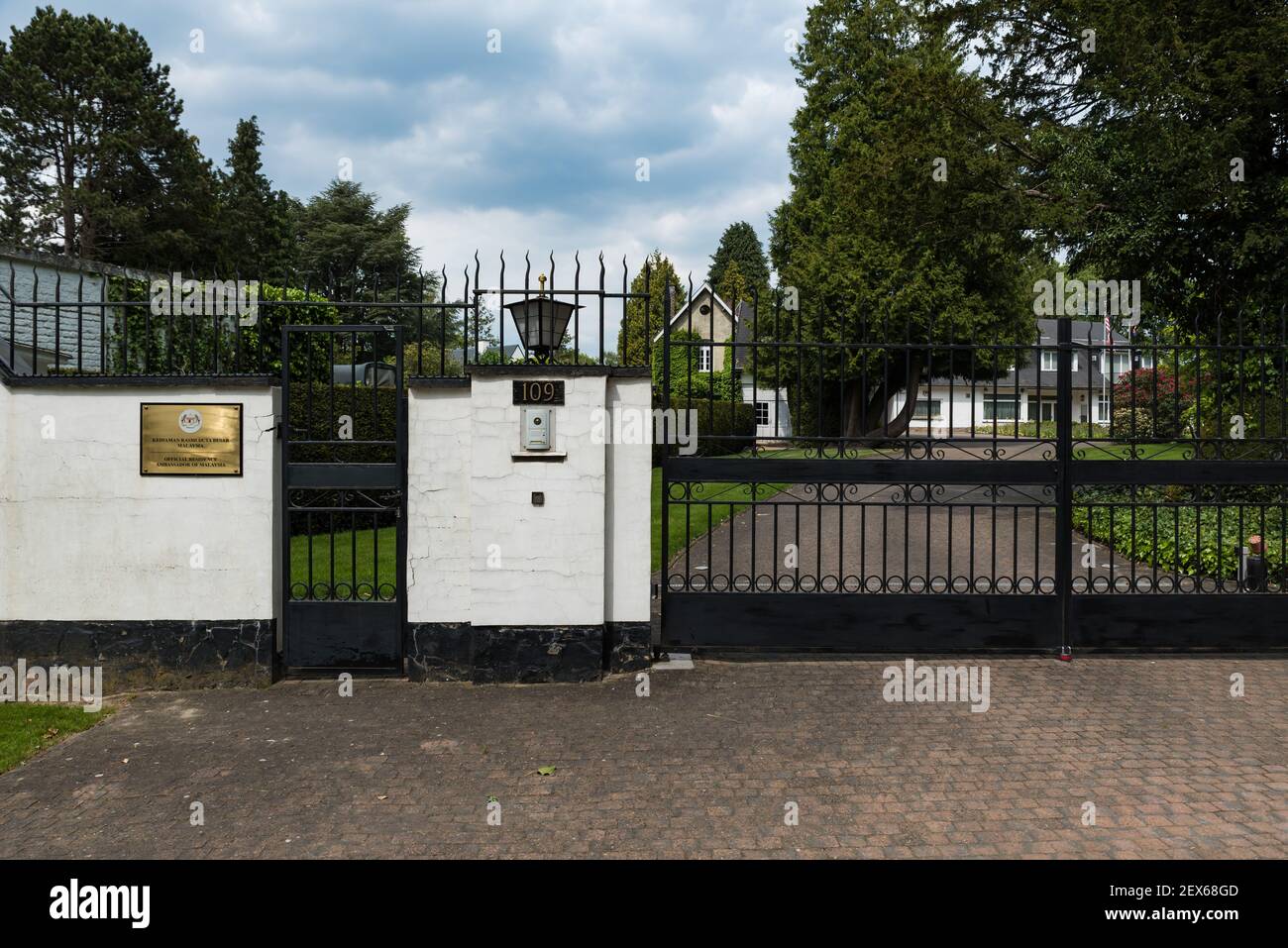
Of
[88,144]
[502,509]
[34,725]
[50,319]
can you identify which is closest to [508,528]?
[502,509]

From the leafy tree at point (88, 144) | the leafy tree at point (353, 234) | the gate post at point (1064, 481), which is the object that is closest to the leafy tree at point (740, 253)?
the leafy tree at point (353, 234)

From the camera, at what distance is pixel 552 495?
6391 millimetres

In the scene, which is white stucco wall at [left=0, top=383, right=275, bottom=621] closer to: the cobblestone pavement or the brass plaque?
the brass plaque

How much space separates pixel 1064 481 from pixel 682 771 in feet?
13.4

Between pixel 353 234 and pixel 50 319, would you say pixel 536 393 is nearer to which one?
pixel 50 319

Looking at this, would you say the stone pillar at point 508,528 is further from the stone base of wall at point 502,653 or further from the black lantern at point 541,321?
the black lantern at point 541,321

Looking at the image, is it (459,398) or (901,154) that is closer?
(459,398)

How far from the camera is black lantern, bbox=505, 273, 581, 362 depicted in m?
6.42

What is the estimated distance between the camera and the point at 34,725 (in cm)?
559

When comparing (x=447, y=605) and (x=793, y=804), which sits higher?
(x=447, y=605)
